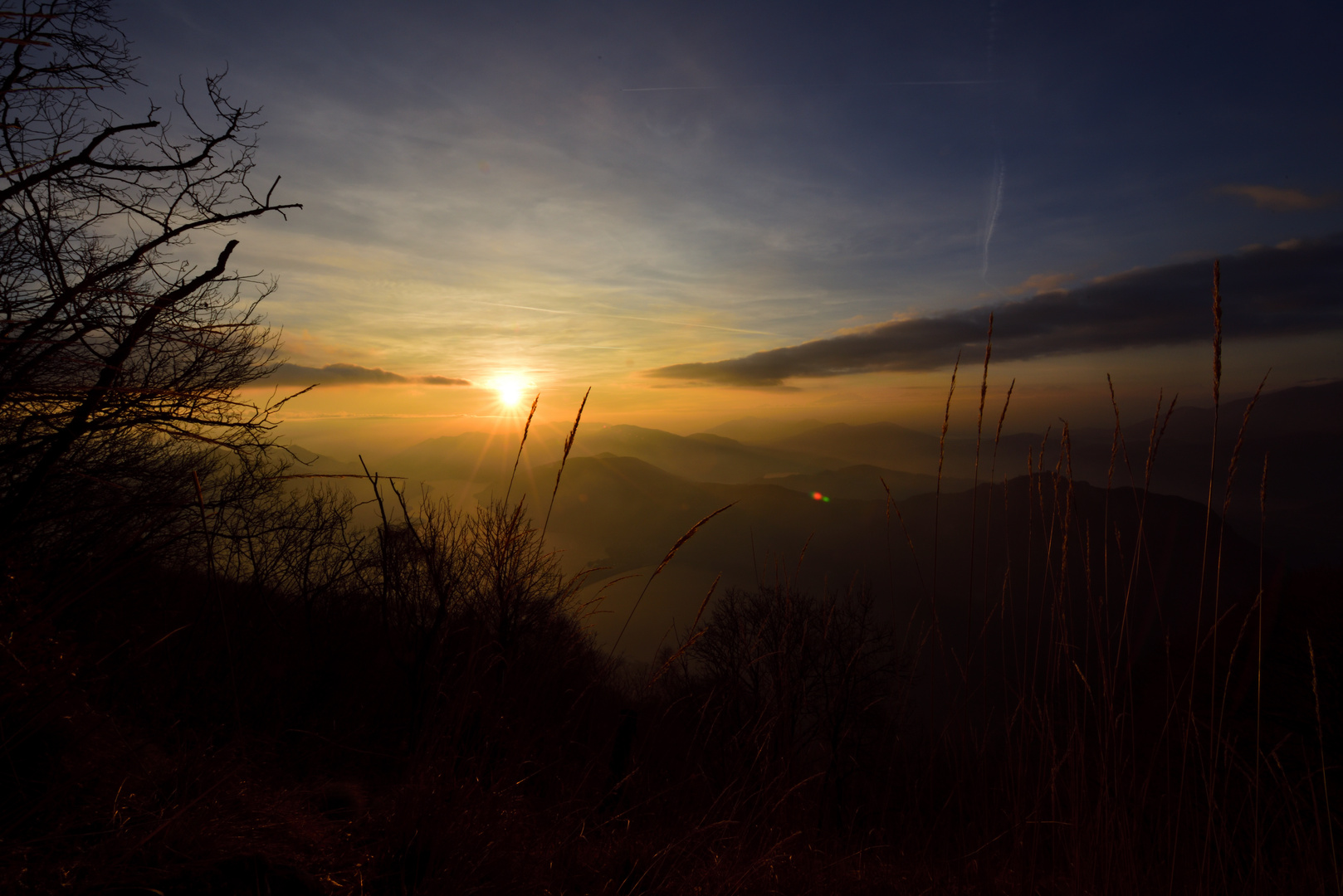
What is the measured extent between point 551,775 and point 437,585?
84 centimetres

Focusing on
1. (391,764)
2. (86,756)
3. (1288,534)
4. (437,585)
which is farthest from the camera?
(1288,534)

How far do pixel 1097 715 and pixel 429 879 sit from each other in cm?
200

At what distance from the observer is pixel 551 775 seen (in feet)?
6.98

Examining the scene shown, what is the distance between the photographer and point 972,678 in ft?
8.02

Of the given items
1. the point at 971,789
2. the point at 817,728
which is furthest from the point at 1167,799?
the point at 817,728

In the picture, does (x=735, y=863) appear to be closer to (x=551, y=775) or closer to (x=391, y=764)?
(x=551, y=775)

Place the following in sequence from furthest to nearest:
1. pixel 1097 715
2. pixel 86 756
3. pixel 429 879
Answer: pixel 1097 715, pixel 86 756, pixel 429 879

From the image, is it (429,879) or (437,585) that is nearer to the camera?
(429,879)

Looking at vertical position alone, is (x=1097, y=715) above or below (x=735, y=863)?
above

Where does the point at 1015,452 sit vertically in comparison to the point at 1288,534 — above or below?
above

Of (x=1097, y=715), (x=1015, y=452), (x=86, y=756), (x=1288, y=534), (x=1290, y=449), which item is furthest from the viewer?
(x=1290, y=449)

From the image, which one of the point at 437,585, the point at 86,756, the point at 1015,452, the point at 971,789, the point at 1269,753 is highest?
the point at 1015,452

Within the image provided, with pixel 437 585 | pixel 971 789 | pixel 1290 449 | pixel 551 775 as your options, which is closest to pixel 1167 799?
pixel 971 789

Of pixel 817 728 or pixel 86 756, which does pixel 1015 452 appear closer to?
pixel 817 728
